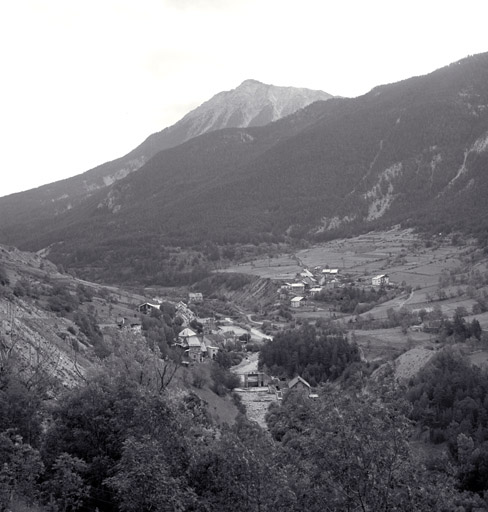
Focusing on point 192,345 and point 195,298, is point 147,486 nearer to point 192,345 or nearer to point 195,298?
point 192,345

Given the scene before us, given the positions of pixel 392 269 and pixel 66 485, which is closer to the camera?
pixel 66 485

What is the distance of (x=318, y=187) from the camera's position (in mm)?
146000

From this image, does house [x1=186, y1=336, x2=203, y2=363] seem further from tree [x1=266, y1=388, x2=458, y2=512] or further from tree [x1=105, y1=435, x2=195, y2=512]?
tree [x1=266, y1=388, x2=458, y2=512]

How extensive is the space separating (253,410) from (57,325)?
37.9 ft

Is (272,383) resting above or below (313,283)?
above

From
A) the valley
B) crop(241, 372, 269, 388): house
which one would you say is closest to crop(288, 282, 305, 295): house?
the valley

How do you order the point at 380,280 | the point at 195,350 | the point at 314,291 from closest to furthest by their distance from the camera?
the point at 195,350 → the point at 380,280 → the point at 314,291

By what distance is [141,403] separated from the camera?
575 inches

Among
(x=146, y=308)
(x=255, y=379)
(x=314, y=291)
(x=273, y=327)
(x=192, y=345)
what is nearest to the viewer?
(x=255, y=379)

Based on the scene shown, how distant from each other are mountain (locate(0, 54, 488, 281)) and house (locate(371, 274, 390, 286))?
30.0 m

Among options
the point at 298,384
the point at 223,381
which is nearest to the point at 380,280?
the point at 298,384

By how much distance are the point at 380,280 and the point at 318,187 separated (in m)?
72.2

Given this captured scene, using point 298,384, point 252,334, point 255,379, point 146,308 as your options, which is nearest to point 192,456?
point 298,384

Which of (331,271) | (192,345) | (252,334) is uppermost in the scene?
(192,345)
